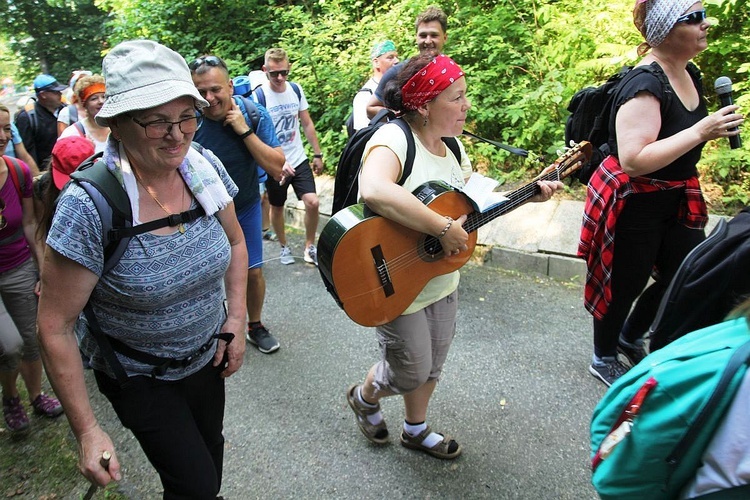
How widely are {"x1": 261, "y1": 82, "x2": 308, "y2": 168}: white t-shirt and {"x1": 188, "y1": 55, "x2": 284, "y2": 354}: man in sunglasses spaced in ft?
5.54

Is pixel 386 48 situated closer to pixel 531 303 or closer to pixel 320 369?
pixel 531 303

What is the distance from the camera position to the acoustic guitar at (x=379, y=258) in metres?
2.25

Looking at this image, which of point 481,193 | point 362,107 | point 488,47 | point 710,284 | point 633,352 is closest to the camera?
point 710,284

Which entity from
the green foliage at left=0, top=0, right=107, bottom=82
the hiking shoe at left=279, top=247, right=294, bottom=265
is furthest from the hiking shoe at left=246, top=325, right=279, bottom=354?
the green foliage at left=0, top=0, right=107, bottom=82

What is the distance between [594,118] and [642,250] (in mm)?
758

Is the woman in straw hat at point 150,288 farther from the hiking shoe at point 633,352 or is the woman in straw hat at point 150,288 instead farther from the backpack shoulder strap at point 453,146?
the hiking shoe at point 633,352

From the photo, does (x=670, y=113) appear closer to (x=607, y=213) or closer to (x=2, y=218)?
(x=607, y=213)

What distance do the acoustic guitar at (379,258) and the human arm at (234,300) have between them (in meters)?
0.37

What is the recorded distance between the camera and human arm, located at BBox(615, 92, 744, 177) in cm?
245

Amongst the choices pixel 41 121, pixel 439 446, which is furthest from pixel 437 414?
pixel 41 121

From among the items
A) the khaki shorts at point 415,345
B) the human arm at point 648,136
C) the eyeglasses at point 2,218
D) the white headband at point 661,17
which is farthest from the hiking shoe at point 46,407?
the white headband at point 661,17

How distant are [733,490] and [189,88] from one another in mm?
1683

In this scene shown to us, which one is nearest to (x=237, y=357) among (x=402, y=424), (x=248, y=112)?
(x=402, y=424)

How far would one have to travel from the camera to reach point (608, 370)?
3.26 m
